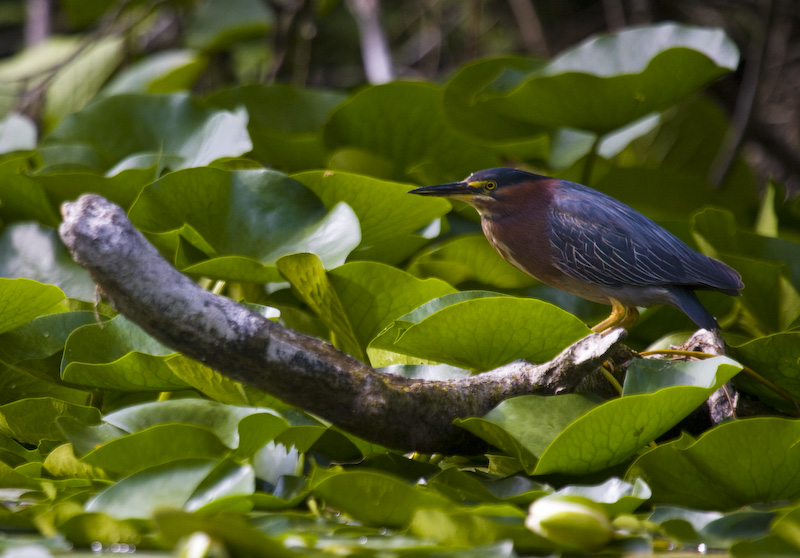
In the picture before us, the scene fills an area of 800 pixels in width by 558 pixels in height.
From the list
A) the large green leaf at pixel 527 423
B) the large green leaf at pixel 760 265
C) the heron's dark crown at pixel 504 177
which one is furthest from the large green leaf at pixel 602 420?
the heron's dark crown at pixel 504 177

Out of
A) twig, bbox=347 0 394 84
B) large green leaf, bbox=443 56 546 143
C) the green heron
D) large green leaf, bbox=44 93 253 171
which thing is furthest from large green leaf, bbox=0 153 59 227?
twig, bbox=347 0 394 84

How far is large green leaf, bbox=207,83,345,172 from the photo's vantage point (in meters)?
1.91

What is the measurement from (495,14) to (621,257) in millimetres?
3010

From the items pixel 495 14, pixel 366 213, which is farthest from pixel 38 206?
pixel 495 14

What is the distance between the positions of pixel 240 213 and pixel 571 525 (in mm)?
852

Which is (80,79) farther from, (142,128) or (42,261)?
(42,261)

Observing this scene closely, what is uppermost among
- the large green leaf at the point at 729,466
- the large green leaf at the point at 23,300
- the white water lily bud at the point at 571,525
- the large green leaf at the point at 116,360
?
the large green leaf at the point at 23,300

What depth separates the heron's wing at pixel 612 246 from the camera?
1.52m

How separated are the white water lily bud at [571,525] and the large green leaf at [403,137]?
1167 millimetres

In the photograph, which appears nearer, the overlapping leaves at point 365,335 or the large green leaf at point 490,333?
the overlapping leaves at point 365,335

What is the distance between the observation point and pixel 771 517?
847 mm

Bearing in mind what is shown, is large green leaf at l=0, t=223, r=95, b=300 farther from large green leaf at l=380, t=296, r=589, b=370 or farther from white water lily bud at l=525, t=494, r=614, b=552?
white water lily bud at l=525, t=494, r=614, b=552

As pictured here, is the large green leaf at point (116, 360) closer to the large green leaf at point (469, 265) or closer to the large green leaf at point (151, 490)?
the large green leaf at point (151, 490)

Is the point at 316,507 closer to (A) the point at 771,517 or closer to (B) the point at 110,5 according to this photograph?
(A) the point at 771,517
